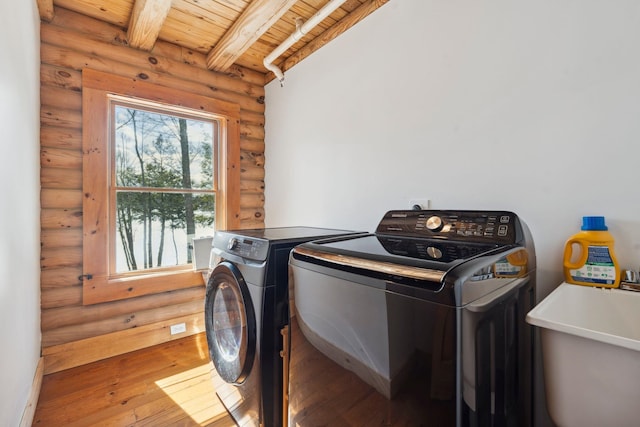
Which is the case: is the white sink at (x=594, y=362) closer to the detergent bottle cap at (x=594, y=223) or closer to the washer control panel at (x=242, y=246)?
the detergent bottle cap at (x=594, y=223)

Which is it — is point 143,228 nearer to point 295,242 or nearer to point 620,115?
point 295,242

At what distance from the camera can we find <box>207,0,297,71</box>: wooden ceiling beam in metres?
1.76

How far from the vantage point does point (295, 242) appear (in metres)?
1.38

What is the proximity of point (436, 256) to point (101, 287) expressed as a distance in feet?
7.59

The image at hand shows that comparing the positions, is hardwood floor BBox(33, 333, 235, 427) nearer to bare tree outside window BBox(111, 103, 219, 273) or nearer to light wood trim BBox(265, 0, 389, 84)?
bare tree outside window BBox(111, 103, 219, 273)

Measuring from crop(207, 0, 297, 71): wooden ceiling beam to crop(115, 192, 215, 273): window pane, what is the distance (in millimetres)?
1194

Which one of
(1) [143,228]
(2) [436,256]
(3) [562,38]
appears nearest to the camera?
(2) [436,256]

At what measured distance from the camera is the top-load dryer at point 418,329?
69 centimetres

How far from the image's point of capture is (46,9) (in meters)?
1.82

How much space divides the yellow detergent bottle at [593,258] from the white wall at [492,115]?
3.0 inches

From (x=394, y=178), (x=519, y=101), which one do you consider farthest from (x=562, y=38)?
(x=394, y=178)

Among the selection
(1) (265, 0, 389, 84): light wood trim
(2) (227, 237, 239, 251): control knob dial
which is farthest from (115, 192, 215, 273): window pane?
(1) (265, 0, 389, 84): light wood trim

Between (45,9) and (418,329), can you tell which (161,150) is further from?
(418,329)

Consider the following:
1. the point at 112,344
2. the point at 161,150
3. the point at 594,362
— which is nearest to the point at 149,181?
the point at 161,150
